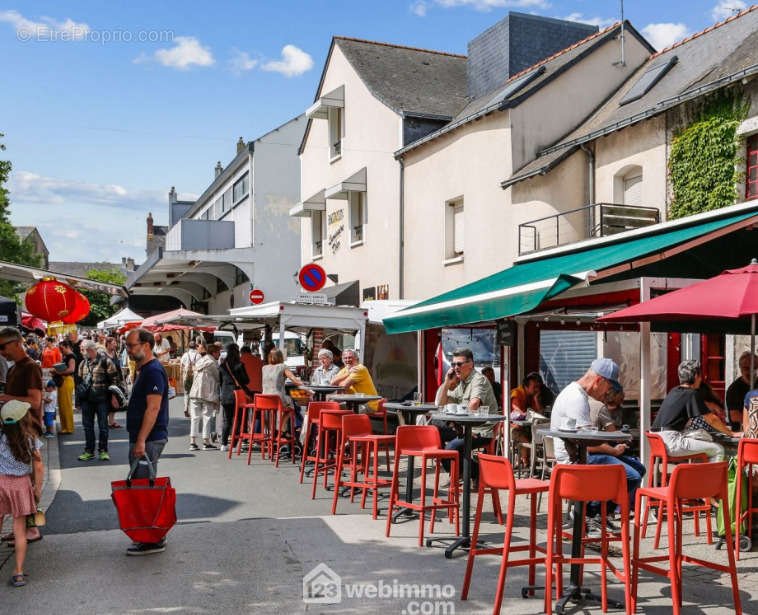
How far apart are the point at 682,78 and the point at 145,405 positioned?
44.0 ft

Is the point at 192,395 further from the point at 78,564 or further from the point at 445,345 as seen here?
the point at 78,564

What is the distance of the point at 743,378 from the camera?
9.92 meters

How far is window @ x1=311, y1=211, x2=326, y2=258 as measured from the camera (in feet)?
92.4

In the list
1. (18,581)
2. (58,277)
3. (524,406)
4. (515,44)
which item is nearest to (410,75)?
(515,44)

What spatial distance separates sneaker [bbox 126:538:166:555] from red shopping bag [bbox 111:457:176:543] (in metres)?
0.10

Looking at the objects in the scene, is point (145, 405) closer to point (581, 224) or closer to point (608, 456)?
point (608, 456)

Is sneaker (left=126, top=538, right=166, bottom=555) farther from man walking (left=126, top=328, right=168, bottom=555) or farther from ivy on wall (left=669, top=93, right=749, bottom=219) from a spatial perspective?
ivy on wall (left=669, top=93, right=749, bottom=219)

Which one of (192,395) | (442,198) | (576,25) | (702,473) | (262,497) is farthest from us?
(576,25)

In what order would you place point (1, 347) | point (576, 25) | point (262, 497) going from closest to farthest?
point (1, 347) < point (262, 497) < point (576, 25)

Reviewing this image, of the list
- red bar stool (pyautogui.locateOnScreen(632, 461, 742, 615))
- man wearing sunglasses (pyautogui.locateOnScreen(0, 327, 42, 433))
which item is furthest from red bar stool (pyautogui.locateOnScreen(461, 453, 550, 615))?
man wearing sunglasses (pyautogui.locateOnScreen(0, 327, 42, 433))

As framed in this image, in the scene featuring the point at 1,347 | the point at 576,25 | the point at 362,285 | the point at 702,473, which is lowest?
the point at 702,473

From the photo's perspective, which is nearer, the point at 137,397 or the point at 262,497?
the point at 137,397

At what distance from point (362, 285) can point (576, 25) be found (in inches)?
368

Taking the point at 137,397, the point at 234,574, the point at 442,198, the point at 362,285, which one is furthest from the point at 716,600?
the point at 362,285
